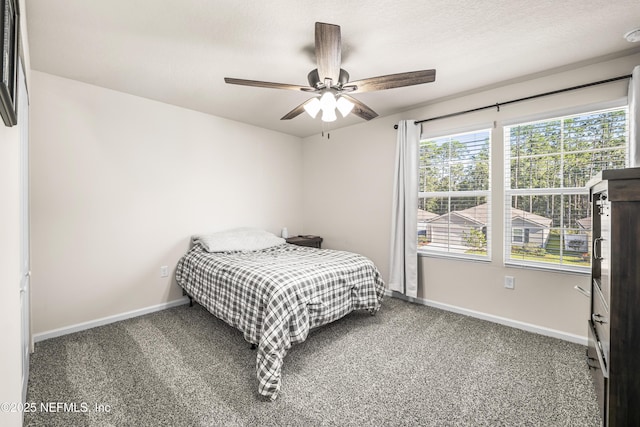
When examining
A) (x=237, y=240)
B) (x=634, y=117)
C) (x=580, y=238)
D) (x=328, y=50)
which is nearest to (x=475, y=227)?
(x=580, y=238)

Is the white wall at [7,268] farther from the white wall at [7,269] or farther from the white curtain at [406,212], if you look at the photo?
the white curtain at [406,212]

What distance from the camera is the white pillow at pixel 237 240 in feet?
11.1

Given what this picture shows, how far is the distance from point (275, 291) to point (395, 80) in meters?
1.79

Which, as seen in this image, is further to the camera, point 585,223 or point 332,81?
point 585,223

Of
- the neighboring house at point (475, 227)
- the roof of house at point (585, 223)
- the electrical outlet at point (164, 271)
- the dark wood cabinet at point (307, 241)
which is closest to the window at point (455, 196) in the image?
the neighboring house at point (475, 227)

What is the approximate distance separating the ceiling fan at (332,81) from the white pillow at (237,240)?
1.85 metres

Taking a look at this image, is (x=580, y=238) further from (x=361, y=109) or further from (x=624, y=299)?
(x=361, y=109)

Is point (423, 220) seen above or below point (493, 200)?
below

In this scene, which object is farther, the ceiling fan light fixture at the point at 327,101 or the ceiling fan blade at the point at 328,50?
the ceiling fan light fixture at the point at 327,101

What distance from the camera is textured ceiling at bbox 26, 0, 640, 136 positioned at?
1.79 m

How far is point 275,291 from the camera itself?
2.19 meters

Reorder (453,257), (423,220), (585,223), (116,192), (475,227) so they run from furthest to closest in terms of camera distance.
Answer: (423,220) → (453,257) → (475,227) → (116,192) → (585,223)

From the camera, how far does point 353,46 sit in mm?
2195

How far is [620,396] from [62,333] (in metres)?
3.98
